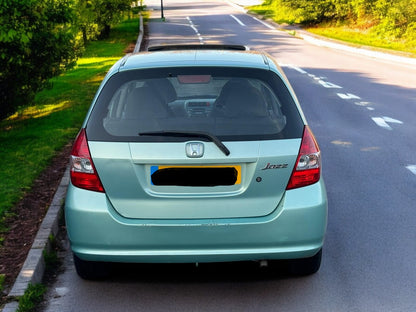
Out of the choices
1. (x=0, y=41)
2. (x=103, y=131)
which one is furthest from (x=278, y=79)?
(x=0, y=41)

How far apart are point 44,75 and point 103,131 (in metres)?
7.23

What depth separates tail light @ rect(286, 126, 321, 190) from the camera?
4.56 meters


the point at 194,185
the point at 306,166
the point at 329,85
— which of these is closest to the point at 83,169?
the point at 194,185

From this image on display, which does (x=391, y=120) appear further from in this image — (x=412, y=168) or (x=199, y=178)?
(x=199, y=178)

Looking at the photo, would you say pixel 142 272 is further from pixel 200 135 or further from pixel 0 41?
pixel 0 41

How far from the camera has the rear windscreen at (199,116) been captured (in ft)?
14.9

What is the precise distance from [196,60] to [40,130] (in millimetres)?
6821

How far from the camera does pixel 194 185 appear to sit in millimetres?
4453

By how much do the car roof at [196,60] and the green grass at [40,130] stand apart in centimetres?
215

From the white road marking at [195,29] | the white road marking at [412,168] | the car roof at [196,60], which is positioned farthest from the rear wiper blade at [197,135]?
the white road marking at [195,29]

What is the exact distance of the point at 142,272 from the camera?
533 centimetres

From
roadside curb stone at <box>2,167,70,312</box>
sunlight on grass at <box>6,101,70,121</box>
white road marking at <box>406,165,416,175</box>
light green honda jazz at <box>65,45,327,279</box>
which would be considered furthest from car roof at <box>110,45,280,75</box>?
sunlight on grass at <box>6,101,70,121</box>

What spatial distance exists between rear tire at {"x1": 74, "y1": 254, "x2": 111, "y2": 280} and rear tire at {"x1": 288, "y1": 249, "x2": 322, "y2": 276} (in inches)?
50.8

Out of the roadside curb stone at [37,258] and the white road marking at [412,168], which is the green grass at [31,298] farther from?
the white road marking at [412,168]
